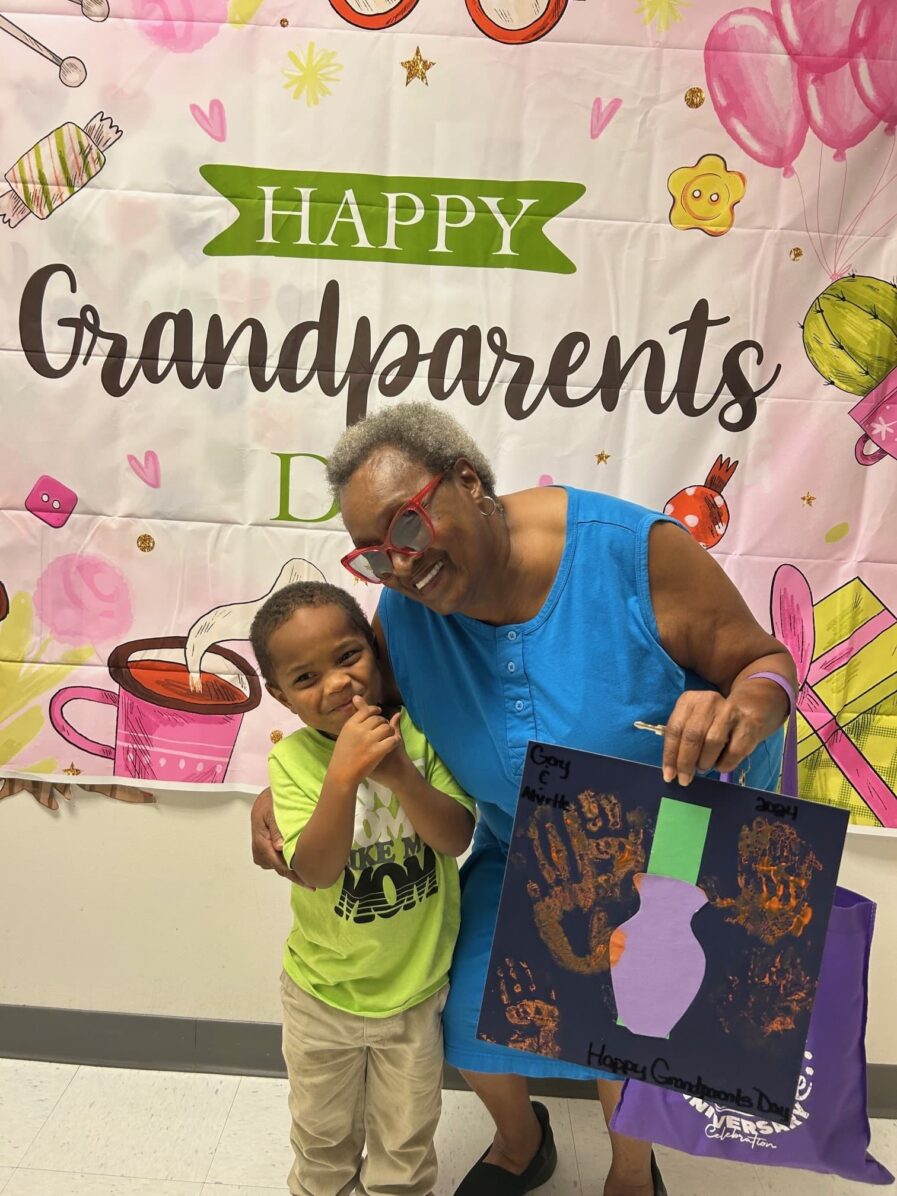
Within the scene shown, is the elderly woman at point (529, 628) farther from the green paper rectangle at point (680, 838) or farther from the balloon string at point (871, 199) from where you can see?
the balloon string at point (871, 199)

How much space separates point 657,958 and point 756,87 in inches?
57.6

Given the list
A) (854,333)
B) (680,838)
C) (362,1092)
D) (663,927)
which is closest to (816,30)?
(854,333)

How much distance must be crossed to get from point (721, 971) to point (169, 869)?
1.26 meters

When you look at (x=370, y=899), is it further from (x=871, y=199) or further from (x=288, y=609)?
(x=871, y=199)

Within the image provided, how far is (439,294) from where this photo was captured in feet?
5.77

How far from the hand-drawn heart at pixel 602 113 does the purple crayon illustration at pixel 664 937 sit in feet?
4.02

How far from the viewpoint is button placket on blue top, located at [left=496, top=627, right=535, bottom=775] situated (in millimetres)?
1326

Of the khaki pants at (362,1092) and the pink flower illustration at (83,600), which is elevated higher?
the pink flower illustration at (83,600)

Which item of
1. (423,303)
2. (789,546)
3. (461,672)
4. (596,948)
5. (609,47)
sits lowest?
(596,948)

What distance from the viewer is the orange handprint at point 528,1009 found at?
1237 mm

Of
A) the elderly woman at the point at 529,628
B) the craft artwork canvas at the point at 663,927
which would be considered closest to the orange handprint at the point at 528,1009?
the craft artwork canvas at the point at 663,927

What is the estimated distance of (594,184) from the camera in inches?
67.6

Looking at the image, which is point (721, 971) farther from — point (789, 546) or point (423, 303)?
point (423, 303)

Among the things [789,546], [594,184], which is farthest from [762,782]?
[594,184]
